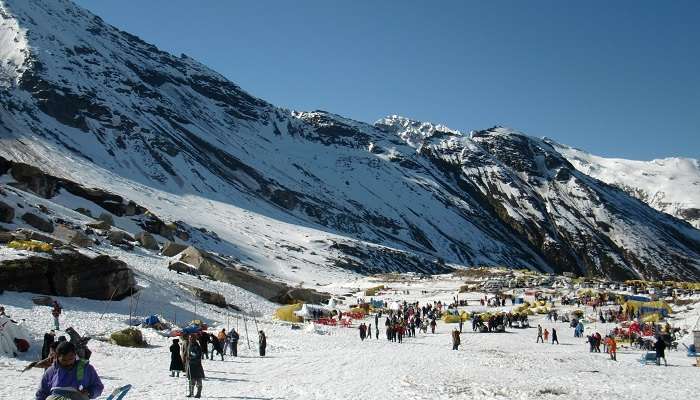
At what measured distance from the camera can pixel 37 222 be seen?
1847 inches

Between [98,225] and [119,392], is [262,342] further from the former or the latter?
[98,225]

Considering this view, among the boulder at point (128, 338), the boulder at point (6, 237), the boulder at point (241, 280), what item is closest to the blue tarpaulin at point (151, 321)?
the boulder at point (128, 338)

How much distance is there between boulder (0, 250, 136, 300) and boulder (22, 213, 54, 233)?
17.0 meters

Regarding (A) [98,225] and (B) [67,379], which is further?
(A) [98,225]

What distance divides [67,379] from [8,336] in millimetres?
13345

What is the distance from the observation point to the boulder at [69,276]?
2853cm

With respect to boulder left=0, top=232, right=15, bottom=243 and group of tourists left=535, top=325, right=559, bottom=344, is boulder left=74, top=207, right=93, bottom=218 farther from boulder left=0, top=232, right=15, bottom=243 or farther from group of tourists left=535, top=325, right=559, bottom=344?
group of tourists left=535, top=325, right=559, bottom=344

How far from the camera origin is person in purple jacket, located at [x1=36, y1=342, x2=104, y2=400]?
7.33 m

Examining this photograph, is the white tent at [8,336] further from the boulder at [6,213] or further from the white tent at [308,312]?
the boulder at [6,213]

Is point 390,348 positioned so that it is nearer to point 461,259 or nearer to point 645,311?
point 645,311

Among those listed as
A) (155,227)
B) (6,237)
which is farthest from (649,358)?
(155,227)

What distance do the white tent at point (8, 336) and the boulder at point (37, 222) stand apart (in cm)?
3081

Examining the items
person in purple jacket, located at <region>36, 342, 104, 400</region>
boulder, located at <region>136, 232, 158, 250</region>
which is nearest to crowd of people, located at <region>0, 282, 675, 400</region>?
person in purple jacket, located at <region>36, 342, 104, 400</region>

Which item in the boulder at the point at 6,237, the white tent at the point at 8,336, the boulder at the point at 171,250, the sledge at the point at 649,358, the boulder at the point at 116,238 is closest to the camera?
the white tent at the point at 8,336
